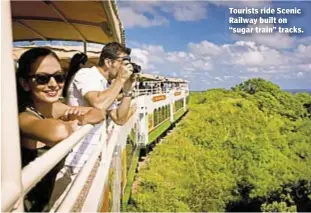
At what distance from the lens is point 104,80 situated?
108 centimetres

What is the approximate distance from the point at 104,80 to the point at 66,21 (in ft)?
1.05

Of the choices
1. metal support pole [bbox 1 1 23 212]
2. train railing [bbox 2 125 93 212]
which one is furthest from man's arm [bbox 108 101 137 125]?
metal support pole [bbox 1 1 23 212]

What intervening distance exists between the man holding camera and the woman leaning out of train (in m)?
0.22

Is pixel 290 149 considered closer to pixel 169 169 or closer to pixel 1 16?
pixel 169 169

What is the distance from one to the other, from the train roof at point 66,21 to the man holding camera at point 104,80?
99 millimetres

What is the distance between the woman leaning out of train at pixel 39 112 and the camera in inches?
21.1

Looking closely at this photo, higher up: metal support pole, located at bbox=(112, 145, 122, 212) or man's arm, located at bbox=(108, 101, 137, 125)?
man's arm, located at bbox=(108, 101, 137, 125)

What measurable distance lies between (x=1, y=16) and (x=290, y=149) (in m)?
8.47

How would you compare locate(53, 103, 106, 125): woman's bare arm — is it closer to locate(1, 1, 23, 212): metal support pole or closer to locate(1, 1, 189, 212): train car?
locate(1, 1, 189, 212): train car

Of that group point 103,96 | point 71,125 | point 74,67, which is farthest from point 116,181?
point 71,125

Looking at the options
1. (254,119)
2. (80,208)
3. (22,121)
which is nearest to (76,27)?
(80,208)

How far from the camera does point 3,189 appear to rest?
0.32 meters

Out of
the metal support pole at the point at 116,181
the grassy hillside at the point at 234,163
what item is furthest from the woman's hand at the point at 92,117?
the grassy hillside at the point at 234,163

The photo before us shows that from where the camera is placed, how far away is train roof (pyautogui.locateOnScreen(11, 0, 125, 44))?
1.07 meters
